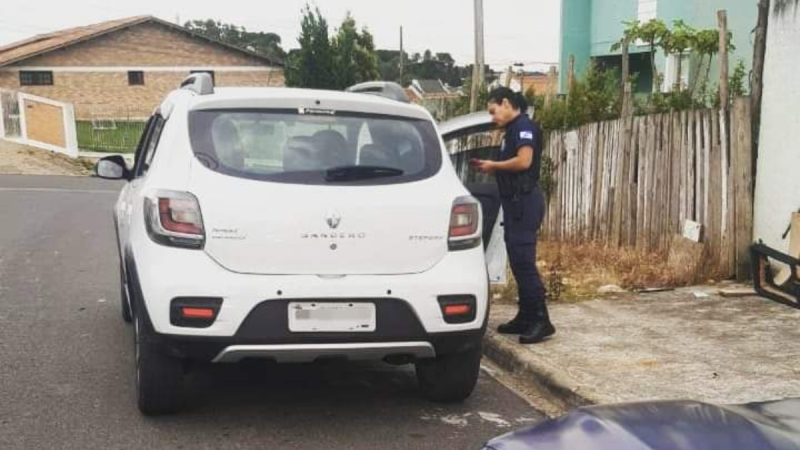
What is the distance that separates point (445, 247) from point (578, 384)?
1223mm

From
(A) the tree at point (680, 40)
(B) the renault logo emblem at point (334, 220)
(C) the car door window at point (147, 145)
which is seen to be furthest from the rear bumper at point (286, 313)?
(A) the tree at point (680, 40)

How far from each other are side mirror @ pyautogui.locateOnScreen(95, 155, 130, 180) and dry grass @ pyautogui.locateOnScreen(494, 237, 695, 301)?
3272 mm

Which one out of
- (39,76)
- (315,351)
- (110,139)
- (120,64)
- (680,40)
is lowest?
(110,139)

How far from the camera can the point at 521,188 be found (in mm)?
5629

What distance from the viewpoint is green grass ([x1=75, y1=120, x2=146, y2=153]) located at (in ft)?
116

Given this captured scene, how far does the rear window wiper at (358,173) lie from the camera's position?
4.37 meters

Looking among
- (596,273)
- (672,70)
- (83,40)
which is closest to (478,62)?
(672,70)

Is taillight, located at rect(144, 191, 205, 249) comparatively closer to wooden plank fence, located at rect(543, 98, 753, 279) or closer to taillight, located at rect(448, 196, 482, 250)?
taillight, located at rect(448, 196, 482, 250)

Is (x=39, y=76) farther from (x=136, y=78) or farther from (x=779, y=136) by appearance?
(x=779, y=136)

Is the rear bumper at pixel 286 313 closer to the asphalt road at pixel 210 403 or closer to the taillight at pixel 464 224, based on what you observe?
the taillight at pixel 464 224

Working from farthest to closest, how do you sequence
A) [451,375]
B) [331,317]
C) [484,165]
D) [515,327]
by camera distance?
[515,327] < [484,165] < [451,375] < [331,317]

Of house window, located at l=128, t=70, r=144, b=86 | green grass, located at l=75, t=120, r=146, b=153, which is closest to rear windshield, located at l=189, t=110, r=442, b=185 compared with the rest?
green grass, located at l=75, t=120, r=146, b=153

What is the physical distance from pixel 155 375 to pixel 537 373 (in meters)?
2.26

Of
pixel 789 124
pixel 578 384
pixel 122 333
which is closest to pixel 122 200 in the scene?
pixel 122 333
